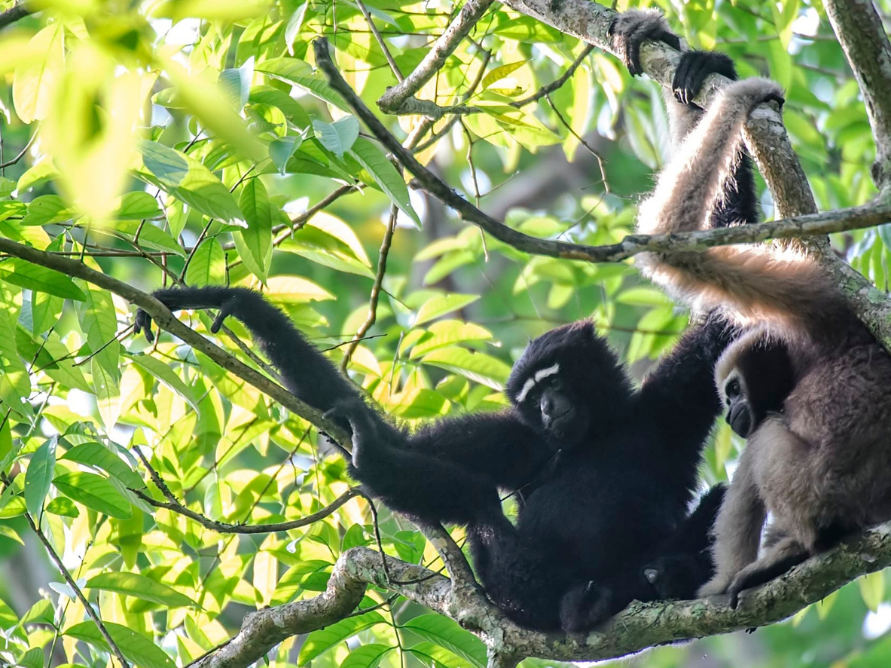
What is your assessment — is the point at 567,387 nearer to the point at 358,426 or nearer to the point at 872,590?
the point at 358,426

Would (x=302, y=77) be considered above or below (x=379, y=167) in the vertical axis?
above

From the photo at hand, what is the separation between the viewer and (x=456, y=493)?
410 cm

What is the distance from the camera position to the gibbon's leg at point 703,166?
10.9 feet

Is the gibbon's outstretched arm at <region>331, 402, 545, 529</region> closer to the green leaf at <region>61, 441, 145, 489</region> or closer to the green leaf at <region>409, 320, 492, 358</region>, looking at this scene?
the green leaf at <region>409, 320, 492, 358</region>

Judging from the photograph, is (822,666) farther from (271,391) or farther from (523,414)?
(271,391)

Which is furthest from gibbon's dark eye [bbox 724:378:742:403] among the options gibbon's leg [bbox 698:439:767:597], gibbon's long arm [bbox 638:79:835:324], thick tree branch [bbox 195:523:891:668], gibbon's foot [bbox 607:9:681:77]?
gibbon's foot [bbox 607:9:681:77]

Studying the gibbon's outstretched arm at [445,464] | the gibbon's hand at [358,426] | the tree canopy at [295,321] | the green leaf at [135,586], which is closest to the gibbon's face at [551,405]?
the gibbon's outstretched arm at [445,464]

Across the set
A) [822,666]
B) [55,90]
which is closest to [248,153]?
[55,90]

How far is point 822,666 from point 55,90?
1468cm

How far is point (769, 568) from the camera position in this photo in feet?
10.5

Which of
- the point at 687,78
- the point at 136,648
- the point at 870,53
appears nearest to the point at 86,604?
the point at 136,648

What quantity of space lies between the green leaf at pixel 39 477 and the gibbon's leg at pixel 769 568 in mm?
2348

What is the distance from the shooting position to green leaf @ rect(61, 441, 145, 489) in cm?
328

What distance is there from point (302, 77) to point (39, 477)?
5.34 feet
